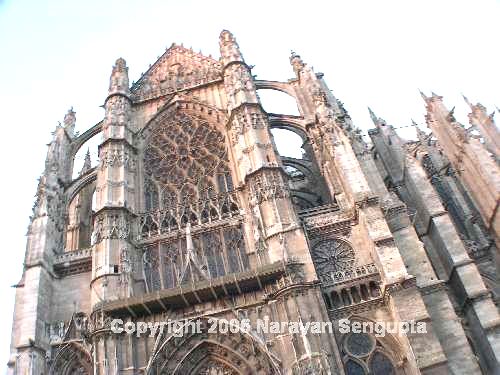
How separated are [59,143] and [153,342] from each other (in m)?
10.7

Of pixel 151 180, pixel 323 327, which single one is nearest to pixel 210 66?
pixel 151 180

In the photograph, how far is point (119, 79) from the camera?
23828 mm

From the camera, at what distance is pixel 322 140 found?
1858 centimetres

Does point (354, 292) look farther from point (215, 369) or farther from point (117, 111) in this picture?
point (117, 111)

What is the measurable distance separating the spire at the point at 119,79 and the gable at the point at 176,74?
59cm

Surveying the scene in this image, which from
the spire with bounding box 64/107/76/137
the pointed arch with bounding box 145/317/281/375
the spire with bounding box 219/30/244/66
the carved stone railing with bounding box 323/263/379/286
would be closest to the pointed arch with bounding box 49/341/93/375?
the pointed arch with bounding box 145/317/281/375

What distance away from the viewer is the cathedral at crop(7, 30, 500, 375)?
45.8 ft

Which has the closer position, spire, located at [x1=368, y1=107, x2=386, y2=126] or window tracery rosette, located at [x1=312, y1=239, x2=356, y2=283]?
window tracery rosette, located at [x1=312, y1=239, x2=356, y2=283]

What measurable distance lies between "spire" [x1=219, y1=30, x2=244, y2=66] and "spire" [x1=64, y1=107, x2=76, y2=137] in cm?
756

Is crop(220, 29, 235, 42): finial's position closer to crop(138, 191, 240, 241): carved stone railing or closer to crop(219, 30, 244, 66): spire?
crop(219, 30, 244, 66): spire

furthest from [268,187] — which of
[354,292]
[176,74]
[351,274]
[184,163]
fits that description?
[176,74]

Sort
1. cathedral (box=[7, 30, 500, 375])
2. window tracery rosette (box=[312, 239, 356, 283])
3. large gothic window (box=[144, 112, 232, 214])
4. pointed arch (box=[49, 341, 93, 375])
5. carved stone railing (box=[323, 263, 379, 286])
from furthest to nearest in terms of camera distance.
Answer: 1. large gothic window (box=[144, 112, 232, 214])
2. window tracery rosette (box=[312, 239, 356, 283])
3. pointed arch (box=[49, 341, 93, 375])
4. carved stone railing (box=[323, 263, 379, 286])
5. cathedral (box=[7, 30, 500, 375])

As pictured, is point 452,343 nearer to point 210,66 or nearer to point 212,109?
point 212,109

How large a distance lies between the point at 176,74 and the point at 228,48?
119 inches
